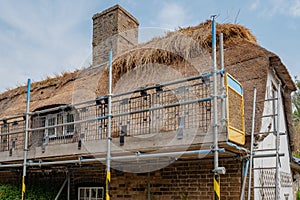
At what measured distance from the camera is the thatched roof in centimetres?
705

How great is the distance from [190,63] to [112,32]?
3.67 meters

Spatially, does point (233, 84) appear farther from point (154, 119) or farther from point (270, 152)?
point (270, 152)

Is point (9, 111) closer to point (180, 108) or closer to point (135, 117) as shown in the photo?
point (135, 117)

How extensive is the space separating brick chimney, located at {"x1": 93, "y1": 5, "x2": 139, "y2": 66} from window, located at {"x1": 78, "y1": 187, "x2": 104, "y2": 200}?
3619mm

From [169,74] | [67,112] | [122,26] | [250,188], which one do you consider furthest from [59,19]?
[250,188]

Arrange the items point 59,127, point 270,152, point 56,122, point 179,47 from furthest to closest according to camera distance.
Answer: point 56,122, point 59,127, point 179,47, point 270,152

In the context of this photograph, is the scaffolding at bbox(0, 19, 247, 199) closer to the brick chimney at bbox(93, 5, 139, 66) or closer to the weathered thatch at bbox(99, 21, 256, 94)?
the weathered thatch at bbox(99, 21, 256, 94)

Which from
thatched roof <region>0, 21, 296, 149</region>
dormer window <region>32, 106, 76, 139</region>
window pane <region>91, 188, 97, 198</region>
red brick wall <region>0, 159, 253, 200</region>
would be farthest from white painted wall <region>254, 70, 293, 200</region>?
dormer window <region>32, 106, 76, 139</region>

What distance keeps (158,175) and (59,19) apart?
5.07 metres

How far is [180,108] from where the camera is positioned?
675cm

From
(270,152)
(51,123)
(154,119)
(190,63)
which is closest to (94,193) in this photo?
(51,123)

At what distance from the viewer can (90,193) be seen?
870cm

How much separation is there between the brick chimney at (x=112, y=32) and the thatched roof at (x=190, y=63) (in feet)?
2.67

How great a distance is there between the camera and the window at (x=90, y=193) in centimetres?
852
